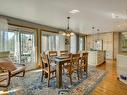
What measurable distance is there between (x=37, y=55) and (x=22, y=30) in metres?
1.49

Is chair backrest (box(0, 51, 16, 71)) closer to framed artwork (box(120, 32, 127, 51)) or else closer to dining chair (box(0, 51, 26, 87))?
dining chair (box(0, 51, 26, 87))

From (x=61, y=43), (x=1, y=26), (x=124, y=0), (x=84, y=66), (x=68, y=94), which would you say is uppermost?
(x=124, y=0)

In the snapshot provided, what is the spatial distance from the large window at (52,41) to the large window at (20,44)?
88cm

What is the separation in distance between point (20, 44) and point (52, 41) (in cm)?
245

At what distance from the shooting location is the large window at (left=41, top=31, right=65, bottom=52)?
6.96 metres

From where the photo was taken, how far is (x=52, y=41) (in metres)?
7.57

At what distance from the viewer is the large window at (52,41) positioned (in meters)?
6.96

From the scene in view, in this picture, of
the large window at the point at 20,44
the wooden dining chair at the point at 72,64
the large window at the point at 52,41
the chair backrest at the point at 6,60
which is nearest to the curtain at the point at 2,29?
the large window at the point at 20,44

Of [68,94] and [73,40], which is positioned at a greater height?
[73,40]

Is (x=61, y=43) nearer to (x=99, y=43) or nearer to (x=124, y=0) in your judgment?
(x=99, y=43)

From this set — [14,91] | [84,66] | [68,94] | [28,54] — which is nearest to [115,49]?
[84,66]

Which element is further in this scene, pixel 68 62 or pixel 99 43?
pixel 99 43

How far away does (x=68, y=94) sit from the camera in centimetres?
299

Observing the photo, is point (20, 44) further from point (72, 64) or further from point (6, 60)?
point (72, 64)
